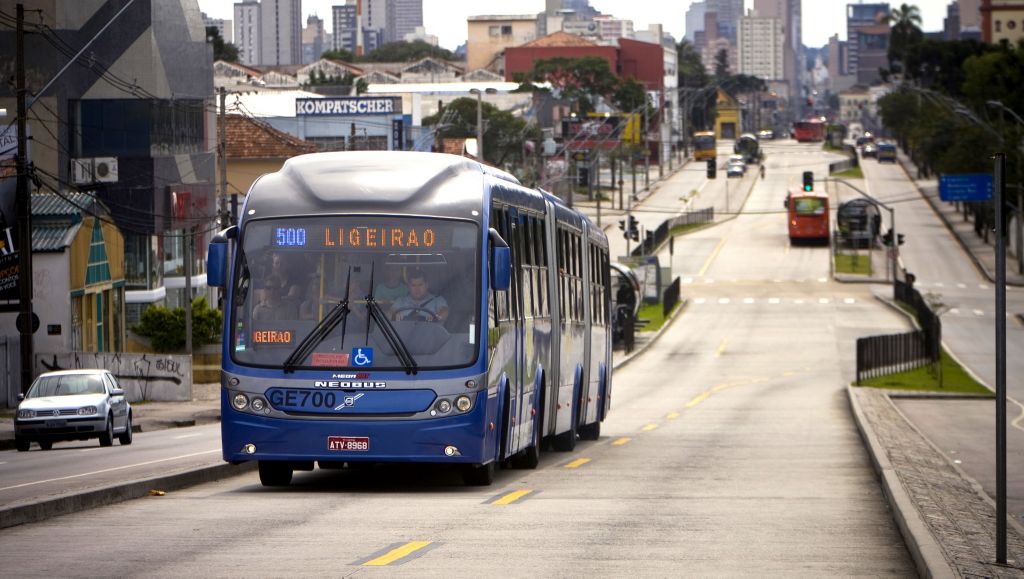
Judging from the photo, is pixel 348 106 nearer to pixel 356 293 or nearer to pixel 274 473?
pixel 274 473

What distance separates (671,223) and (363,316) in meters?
104

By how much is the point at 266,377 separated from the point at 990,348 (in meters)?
51.8

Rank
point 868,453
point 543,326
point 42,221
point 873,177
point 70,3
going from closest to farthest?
point 543,326 < point 868,453 < point 42,221 < point 70,3 < point 873,177

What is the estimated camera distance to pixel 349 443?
16.0 m

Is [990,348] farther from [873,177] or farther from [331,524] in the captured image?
[873,177]

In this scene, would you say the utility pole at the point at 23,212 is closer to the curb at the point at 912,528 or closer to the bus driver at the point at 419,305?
the bus driver at the point at 419,305

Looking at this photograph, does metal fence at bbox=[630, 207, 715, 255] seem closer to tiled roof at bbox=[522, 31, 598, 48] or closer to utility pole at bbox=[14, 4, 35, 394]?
utility pole at bbox=[14, 4, 35, 394]

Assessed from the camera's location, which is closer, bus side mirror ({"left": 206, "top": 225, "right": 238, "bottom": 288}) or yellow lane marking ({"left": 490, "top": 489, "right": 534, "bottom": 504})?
yellow lane marking ({"left": 490, "top": 489, "right": 534, "bottom": 504})

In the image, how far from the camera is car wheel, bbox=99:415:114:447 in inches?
1221

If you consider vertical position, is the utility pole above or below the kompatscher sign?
below

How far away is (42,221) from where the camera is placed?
160ft

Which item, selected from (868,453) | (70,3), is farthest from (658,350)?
(868,453)

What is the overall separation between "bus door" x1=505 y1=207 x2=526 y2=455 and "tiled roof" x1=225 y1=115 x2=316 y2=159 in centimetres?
6791

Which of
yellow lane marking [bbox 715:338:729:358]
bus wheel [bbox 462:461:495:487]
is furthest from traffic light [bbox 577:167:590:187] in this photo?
bus wheel [bbox 462:461:495:487]
